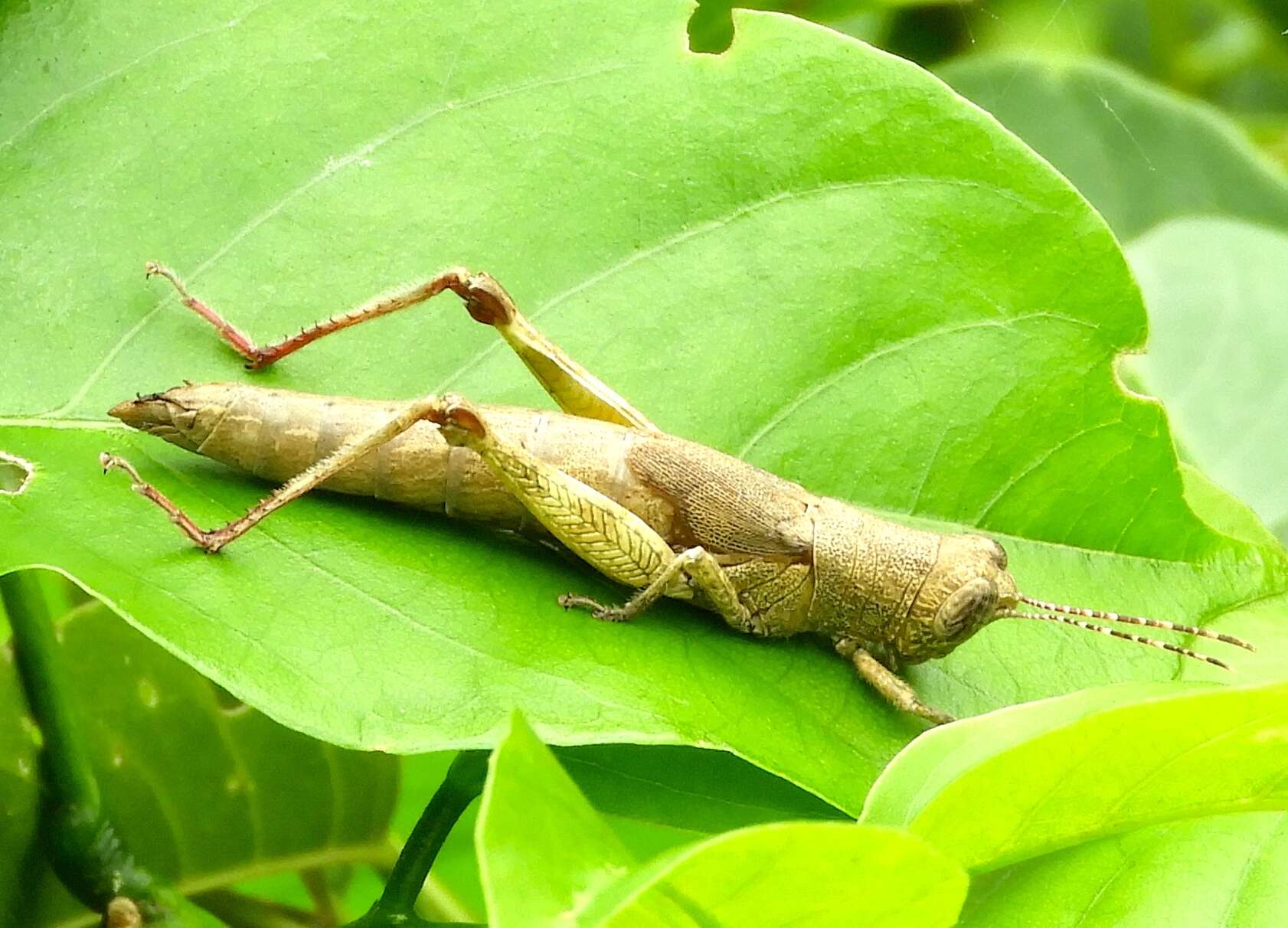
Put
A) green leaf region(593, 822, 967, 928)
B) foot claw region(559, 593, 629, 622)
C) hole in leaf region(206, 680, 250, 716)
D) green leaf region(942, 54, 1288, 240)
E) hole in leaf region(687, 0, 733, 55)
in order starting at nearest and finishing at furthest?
green leaf region(593, 822, 967, 928)
foot claw region(559, 593, 629, 622)
hole in leaf region(206, 680, 250, 716)
hole in leaf region(687, 0, 733, 55)
green leaf region(942, 54, 1288, 240)

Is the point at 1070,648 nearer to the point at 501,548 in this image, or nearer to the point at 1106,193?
the point at 501,548

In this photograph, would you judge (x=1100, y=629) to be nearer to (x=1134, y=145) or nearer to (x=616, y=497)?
(x=616, y=497)

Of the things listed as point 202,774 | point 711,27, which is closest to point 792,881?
point 202,774

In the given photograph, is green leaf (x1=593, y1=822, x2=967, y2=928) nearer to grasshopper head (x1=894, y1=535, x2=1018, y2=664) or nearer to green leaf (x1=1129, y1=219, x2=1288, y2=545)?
grasshopper head (x1=894, y1=535, x2=1018, y2=664)

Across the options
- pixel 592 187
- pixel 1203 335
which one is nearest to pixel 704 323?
pixel 592 187

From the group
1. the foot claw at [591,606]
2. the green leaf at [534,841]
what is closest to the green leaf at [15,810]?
the foot claw at [591,606]

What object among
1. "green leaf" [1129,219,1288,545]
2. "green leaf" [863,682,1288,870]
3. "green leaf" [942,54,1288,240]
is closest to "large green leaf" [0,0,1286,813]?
"green leaf" [863,682,1288,870]

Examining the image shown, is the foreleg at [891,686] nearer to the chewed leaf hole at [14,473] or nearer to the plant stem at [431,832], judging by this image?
the plant stem at [431,832]
